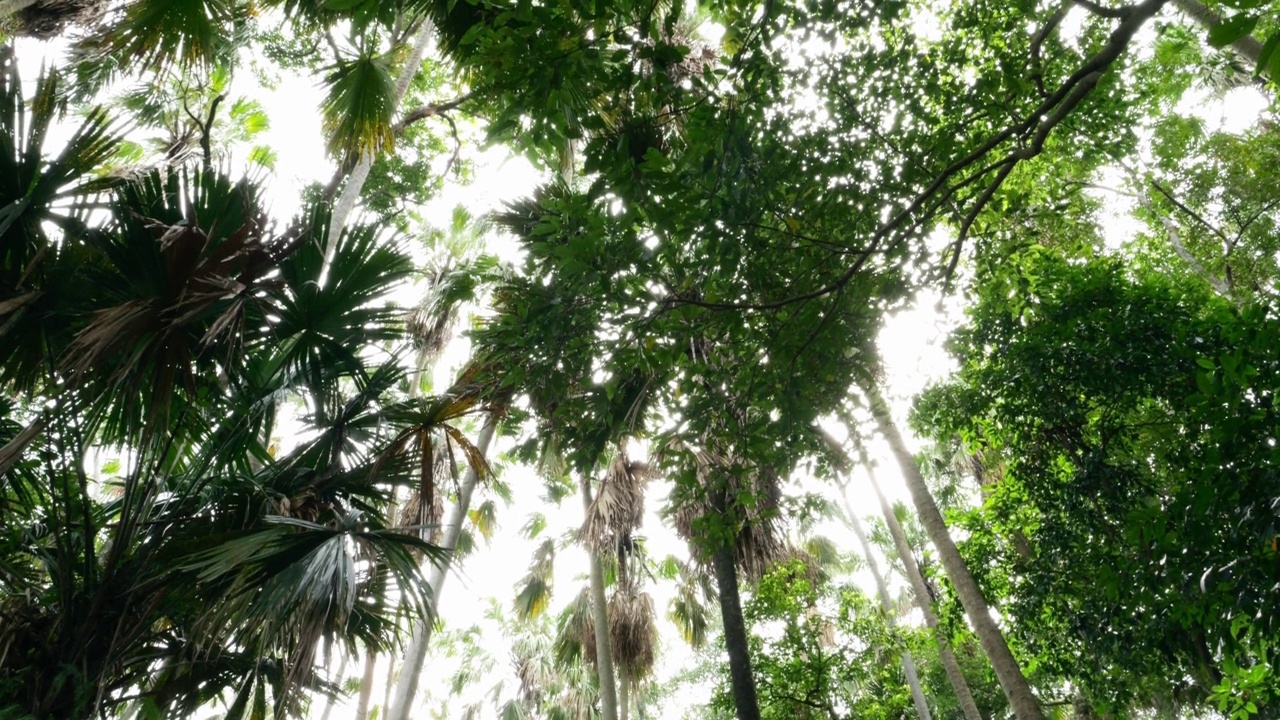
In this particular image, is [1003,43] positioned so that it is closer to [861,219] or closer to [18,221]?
[861,219]

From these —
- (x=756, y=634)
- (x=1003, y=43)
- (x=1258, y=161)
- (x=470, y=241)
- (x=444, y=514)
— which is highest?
(x=470, y=241)

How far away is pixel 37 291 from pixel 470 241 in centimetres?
720

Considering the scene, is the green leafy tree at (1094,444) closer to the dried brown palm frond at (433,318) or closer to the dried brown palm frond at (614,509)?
the dried brown palm frond at (614,509)

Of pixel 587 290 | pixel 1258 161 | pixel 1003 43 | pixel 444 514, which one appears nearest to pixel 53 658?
pixel 587 290

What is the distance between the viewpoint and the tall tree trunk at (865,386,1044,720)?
5184 mm

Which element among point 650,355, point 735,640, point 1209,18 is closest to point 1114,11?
point 650,355

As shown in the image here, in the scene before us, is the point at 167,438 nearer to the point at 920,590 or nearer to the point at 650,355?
the point at 650,355

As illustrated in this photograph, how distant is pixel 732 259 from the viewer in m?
3.22

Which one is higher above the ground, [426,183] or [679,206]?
[426,183]

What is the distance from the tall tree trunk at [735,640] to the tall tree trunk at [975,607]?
73.0 inches

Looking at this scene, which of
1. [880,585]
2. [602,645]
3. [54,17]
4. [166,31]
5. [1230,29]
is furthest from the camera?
[880,585]

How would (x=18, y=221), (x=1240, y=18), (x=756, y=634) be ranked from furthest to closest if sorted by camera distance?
(x=756, y=634) → (x=18, y=221) → (x=1240, y=18)

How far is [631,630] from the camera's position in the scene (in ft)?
29.2

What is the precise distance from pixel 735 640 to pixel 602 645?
2.93 m
